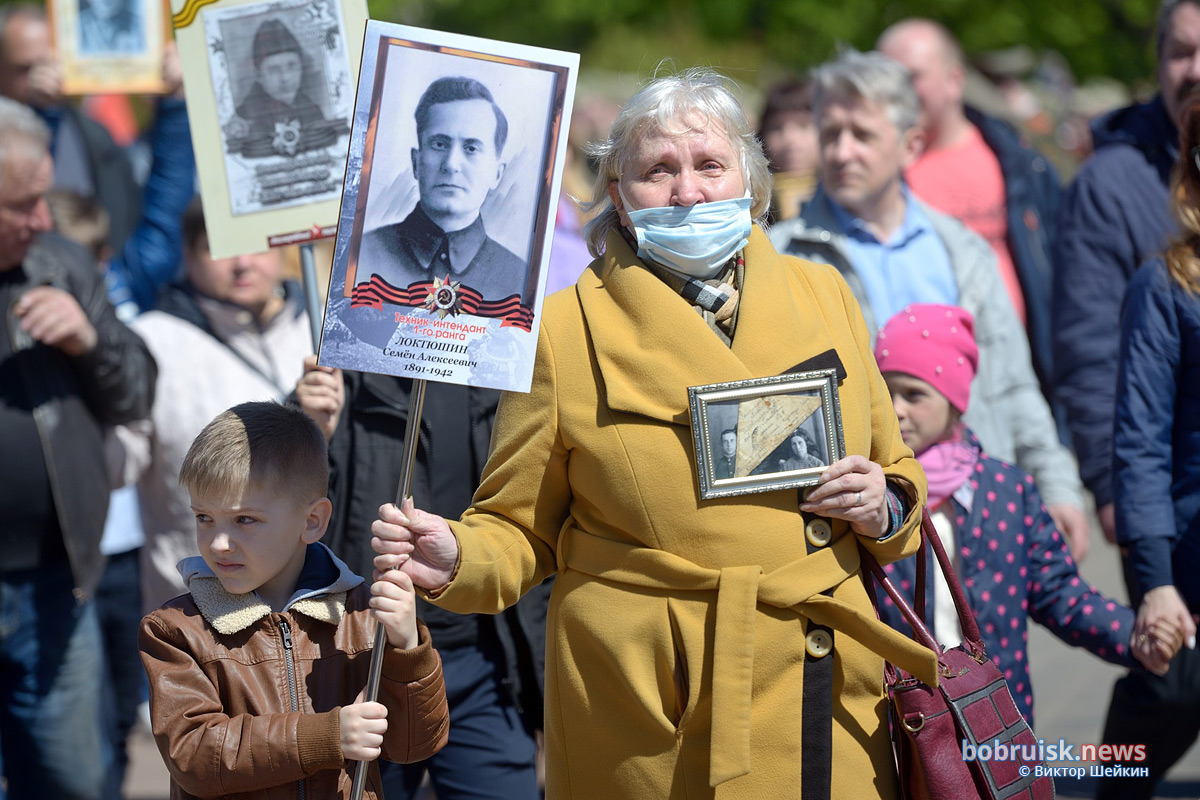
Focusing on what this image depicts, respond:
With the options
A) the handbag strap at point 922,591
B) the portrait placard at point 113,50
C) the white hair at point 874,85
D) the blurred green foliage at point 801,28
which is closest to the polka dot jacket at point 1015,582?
the handbag strap at point 922,591

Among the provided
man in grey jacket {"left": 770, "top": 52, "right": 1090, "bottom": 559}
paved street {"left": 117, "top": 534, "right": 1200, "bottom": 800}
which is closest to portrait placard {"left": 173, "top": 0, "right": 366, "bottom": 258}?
man in grey jacket {"left": 770, "top": 52, "right": 1090, "bottom": 559}

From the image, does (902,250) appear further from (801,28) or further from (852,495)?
(801,28)

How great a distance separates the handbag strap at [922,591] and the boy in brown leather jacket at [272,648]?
0.88m

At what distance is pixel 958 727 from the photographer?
2.71m

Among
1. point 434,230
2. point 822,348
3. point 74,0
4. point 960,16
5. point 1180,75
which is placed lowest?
point 822,348

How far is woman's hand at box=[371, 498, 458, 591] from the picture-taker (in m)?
2.55

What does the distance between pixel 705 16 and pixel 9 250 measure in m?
19.9

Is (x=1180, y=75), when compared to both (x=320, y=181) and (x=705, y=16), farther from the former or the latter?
(x=705, y=16)

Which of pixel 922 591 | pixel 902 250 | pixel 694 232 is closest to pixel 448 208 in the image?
pixel 694 232

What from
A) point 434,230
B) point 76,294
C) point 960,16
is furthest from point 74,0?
point 960,16

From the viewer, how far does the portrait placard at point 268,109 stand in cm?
338

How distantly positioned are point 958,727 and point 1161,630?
3.51ft

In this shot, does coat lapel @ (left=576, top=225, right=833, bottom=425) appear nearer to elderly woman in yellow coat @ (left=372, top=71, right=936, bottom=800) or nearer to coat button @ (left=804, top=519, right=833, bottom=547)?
elderly woman in yellow coat @ (left=372, top=71, right=936, bottom=800)

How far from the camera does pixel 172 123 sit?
621 centimetres
